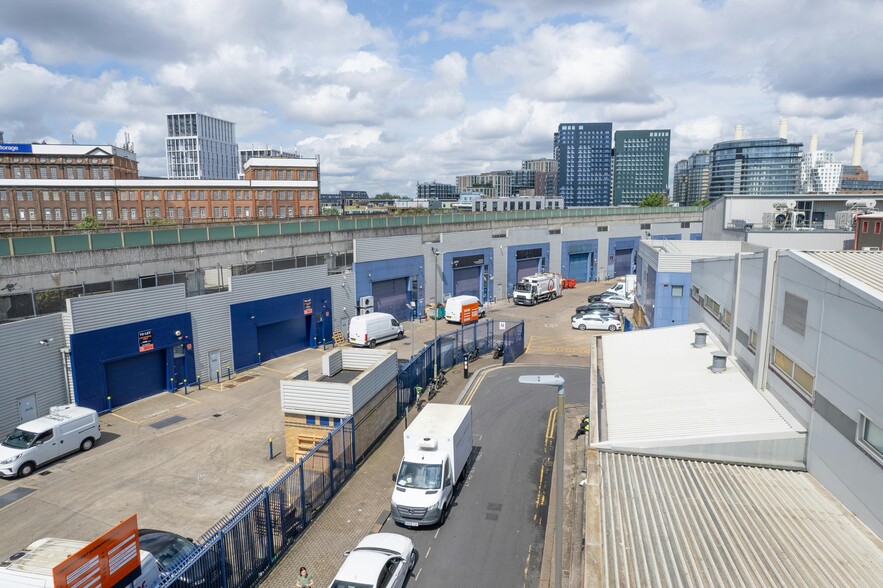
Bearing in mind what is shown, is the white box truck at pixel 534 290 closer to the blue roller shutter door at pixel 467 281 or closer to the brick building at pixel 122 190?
the blue roller shutter door at pixel 467 281

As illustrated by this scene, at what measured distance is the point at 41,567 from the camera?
34.6ft

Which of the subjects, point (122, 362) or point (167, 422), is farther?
point (122, 362)

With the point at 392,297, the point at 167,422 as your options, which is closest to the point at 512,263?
the point at 392,297

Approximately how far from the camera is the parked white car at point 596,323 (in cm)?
4192

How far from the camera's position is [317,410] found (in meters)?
19.2

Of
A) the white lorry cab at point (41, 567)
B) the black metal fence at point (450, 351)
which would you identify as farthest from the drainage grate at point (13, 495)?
the black metal fence at point (450, 351)

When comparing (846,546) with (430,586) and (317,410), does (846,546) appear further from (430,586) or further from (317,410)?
(317,410)

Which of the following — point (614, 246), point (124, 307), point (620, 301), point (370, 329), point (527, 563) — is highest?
point (614, 246)

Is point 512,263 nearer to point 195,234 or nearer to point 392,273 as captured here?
point 392,273

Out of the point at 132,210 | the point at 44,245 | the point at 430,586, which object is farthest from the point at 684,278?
the point at 132,210

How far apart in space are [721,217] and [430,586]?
43597 millimetres

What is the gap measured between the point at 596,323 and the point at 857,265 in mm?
30511

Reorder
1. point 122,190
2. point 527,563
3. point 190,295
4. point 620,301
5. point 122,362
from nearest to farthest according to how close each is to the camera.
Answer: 1. point 527,563
2. point 122,362
3. point 190,295
4. point 620,301
5. point 122,190

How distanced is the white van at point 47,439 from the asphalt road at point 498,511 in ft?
44.2
